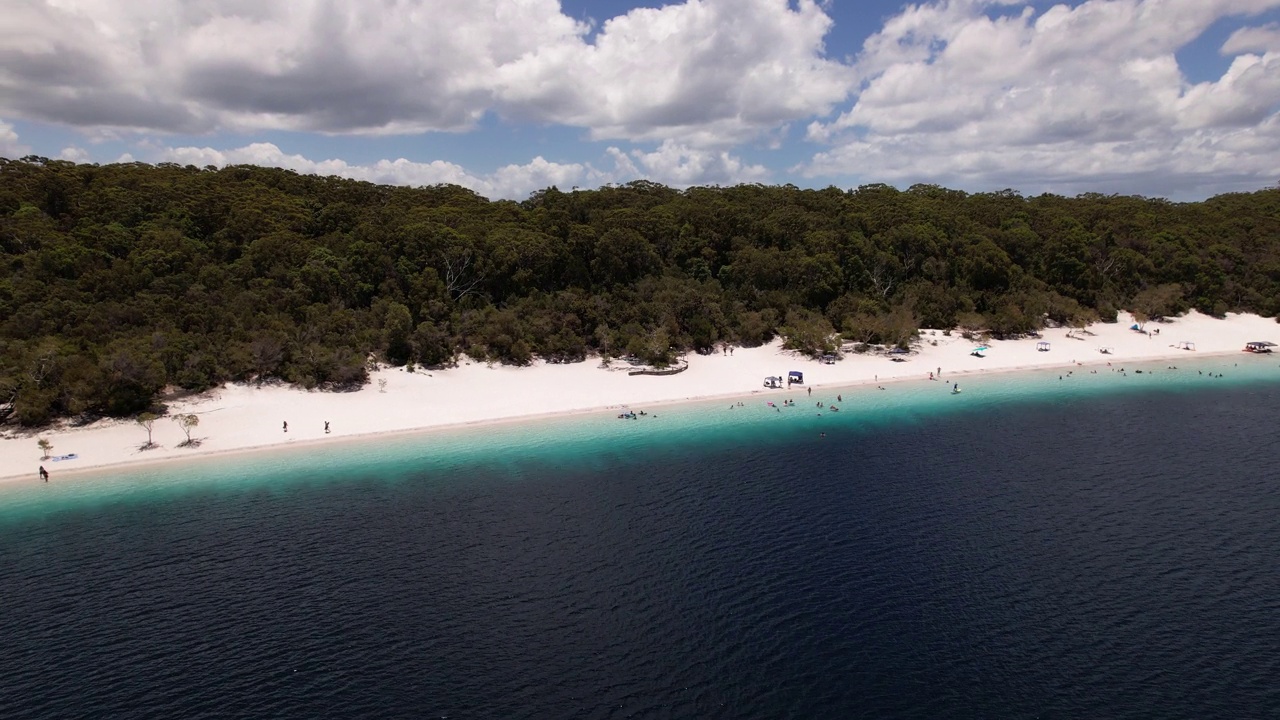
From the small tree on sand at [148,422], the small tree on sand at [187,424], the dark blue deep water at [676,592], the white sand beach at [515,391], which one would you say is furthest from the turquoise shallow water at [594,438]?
the small tree on sand at [148,422]

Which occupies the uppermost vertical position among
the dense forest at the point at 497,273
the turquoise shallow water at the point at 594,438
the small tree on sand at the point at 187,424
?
the dense forest at the point at 497,273

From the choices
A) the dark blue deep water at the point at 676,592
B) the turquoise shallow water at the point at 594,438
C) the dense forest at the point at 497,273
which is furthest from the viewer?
the dense forest at the point at 497,273

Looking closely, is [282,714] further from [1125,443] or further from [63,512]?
[1125,443]

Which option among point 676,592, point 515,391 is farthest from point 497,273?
point 676,592

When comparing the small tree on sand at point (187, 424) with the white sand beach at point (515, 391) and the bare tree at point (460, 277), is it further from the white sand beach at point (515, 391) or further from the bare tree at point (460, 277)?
the bare tree at point (460, 277)

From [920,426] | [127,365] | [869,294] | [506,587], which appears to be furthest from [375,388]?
[869,294]
